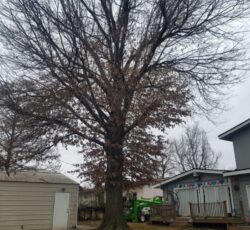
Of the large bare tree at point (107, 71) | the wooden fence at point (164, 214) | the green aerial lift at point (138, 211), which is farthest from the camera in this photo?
the green aerial lift at point (138, 211)

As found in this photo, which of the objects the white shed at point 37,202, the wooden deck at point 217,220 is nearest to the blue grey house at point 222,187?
the wooden deck at point 217,220

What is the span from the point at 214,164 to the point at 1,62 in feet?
148

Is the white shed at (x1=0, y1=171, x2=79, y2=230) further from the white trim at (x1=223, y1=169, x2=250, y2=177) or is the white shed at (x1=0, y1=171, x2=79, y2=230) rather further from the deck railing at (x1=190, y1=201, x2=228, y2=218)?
the white trim at (x1=223, y1=169, x2=250, y2=177)

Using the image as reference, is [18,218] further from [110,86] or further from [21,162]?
[110,86]

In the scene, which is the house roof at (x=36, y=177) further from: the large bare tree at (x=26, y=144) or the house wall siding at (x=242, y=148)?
the house wall siding at (x=242, y=148)

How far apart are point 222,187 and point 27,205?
12.2 metres

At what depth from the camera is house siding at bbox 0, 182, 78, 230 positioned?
18203 mm

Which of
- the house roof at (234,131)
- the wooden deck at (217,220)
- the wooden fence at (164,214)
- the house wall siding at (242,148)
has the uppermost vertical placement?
the house roof at (234,131)

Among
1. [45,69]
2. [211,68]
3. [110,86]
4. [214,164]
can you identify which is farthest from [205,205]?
[214,164]

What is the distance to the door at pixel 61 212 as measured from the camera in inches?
786

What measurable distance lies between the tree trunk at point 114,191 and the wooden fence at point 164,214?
8075 mm

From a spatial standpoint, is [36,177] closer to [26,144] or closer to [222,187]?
[26,144]

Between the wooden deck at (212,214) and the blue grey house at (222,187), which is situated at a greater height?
the blue grey house at (222,187)

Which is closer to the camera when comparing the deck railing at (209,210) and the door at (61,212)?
the deck railing at (209,210)
